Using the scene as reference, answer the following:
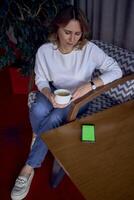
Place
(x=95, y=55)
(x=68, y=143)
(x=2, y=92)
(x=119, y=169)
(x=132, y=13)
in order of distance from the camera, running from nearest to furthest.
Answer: (x=119, y=169)
(x=68, y=143)
(x=95, y=55)
(x=132, y=13)
(x=2, y=92)

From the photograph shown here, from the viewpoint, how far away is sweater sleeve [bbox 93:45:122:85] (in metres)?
1.69

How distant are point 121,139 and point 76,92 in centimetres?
42

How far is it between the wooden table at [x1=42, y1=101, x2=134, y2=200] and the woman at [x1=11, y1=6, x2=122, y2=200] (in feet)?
0.85

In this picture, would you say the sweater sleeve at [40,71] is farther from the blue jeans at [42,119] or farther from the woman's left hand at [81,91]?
the woman's left hand at [81,91]

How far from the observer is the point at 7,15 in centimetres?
206

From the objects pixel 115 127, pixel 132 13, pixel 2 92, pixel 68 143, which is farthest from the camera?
pixel 2 92

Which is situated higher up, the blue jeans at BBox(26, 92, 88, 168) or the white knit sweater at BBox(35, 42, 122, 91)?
the white knit sweater at BBox(35, 42, 122, 91)

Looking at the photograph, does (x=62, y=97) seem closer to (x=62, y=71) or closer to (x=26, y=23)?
(x=62, y=71)

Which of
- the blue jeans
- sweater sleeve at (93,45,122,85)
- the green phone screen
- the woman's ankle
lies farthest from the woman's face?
the woman's ankle

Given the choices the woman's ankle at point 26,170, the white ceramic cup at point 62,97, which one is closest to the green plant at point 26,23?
the white ceramic cup at point 62,97

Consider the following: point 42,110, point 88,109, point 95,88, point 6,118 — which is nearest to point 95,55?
point 95,88

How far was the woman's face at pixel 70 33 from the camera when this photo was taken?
64.0 inches

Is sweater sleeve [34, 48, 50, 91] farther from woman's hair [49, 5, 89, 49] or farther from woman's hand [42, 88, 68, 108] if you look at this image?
woman's hair [49, 5, 89, 49]

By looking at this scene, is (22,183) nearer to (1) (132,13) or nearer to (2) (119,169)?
(2) (119,169)
